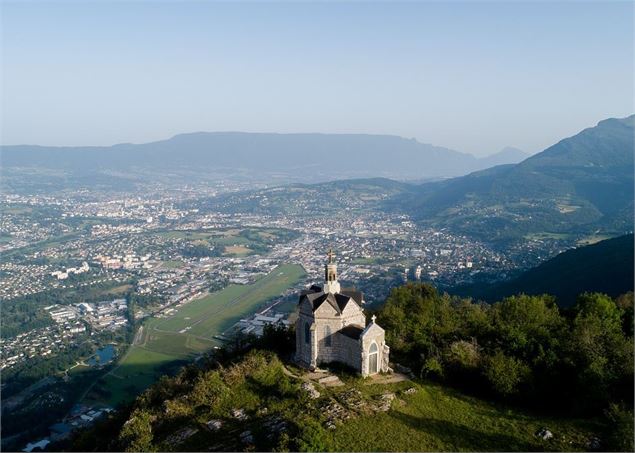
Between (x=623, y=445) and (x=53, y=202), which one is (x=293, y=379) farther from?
(x=53, y=202)

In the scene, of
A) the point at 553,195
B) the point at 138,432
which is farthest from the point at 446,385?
the point at 553,195

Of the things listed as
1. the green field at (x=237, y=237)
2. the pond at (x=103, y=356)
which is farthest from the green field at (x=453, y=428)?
the green field at (x=237, y=237)

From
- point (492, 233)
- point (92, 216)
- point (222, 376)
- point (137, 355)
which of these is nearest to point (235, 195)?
point (92, 216)

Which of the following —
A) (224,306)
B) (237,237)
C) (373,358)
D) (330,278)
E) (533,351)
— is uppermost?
(330,278)

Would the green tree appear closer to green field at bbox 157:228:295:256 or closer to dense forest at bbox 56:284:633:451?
dense forest at bbox 56:284:633:451

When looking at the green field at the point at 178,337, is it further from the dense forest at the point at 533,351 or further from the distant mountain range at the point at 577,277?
the distant mountain range at the point at 577,277

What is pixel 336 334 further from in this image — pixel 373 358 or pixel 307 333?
pixel 373 358

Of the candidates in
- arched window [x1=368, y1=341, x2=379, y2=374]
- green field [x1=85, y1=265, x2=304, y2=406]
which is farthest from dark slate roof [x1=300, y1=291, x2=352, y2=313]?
green field [x1=85, y1=265, x2=304, y2=406]
